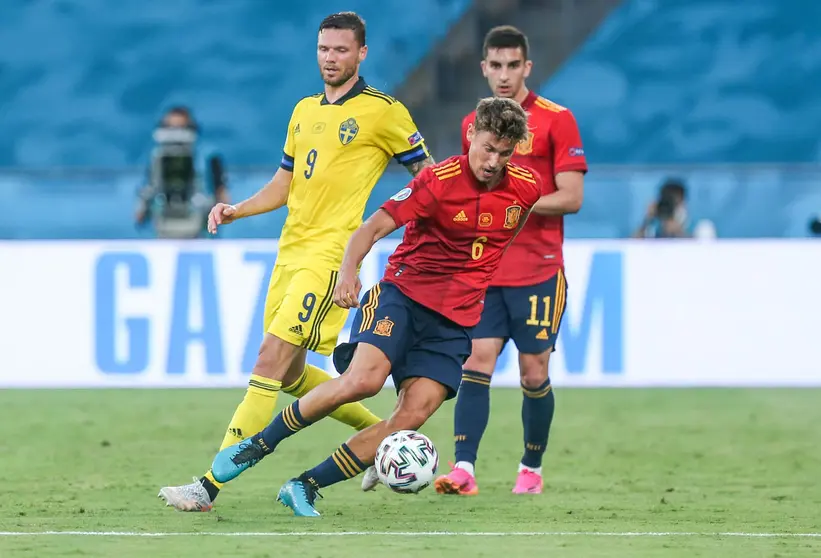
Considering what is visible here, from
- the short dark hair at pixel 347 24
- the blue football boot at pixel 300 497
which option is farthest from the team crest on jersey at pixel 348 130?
the blue football boot at pixel 300 497

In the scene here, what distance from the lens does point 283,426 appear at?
6105 millimetres

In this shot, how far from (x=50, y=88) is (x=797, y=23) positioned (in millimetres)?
9647

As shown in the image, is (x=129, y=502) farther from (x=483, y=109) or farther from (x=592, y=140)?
(x=592, y=140)

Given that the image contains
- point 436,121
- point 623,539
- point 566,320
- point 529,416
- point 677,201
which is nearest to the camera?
point 623,539

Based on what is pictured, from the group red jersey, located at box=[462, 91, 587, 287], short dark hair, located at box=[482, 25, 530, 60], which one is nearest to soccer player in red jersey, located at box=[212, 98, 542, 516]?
red jersey, located at box=[462, 91, 587, 287]

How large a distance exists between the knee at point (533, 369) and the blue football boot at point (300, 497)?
5.09 feet

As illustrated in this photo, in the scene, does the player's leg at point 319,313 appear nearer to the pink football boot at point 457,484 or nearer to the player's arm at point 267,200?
the player's arm at point 267,200

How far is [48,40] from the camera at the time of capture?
62.1 feet

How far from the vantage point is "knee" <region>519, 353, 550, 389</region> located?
24.1 feet

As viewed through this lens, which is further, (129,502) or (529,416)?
(529,416)

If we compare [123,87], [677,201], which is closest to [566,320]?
[677,201]

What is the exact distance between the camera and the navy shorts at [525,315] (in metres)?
7.32

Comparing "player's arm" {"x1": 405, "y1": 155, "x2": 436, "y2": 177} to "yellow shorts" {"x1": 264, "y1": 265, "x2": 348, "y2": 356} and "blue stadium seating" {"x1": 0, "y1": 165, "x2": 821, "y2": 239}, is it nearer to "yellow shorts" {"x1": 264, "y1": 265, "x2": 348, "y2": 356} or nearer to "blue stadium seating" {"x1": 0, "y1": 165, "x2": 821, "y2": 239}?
"yellow shorts" {"x1": 264, "y1": 265, "x2": 348, "y2": 356}

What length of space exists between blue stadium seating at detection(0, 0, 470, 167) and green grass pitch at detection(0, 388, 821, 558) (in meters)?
7.26
